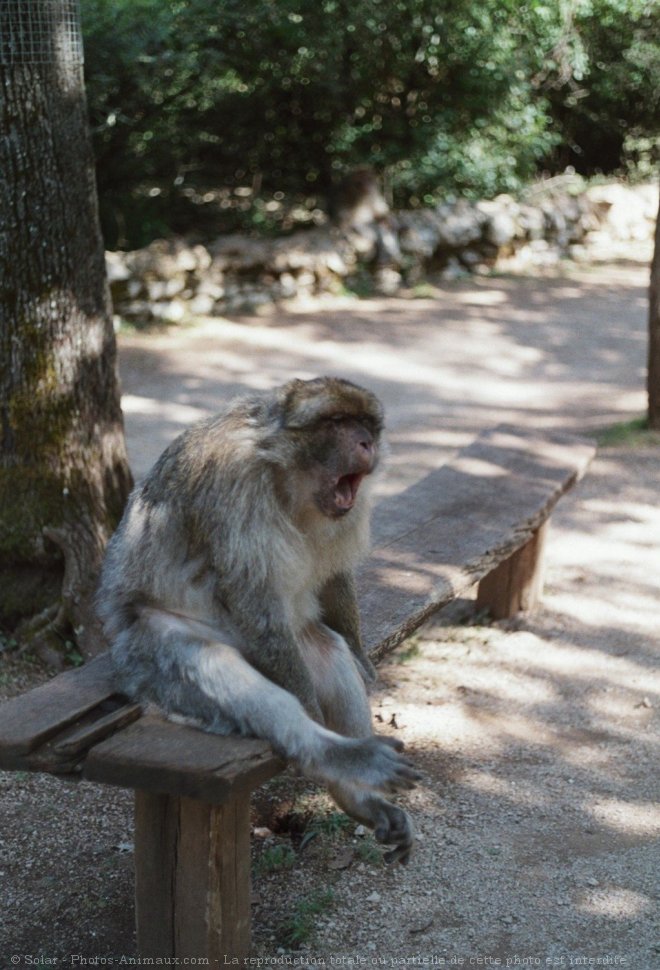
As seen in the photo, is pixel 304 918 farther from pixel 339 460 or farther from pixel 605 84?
pixel 605 84

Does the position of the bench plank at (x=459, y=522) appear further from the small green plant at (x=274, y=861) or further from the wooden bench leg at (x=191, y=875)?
the wooden bench leg at (x=191, y=875)

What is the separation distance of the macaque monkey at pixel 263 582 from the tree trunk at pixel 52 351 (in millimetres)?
1336

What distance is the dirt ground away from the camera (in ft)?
10.3

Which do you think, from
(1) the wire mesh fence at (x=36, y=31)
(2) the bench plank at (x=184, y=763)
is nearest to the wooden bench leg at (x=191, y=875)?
(2) the bench plank at (x=184, y=763)

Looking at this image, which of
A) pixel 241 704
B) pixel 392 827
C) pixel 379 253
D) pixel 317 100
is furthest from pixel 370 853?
pixel 317 100

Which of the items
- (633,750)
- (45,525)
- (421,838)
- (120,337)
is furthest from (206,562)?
(120,337)

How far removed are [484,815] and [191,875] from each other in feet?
4.25

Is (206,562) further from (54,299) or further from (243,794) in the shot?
(54,299)

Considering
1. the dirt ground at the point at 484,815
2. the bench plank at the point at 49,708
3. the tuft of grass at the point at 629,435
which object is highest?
the bench plank at the point at 49,708

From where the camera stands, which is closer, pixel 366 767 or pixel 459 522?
pixel 366 767

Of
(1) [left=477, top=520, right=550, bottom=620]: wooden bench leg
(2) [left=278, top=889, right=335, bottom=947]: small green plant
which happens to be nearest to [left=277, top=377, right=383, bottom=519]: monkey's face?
(2) [left=278, top=889, right=335, bottom=947]: small green plant

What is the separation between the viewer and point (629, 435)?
24.9 ft

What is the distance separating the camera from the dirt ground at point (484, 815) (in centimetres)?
313

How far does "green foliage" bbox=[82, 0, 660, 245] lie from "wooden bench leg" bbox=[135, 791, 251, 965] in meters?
9.36
